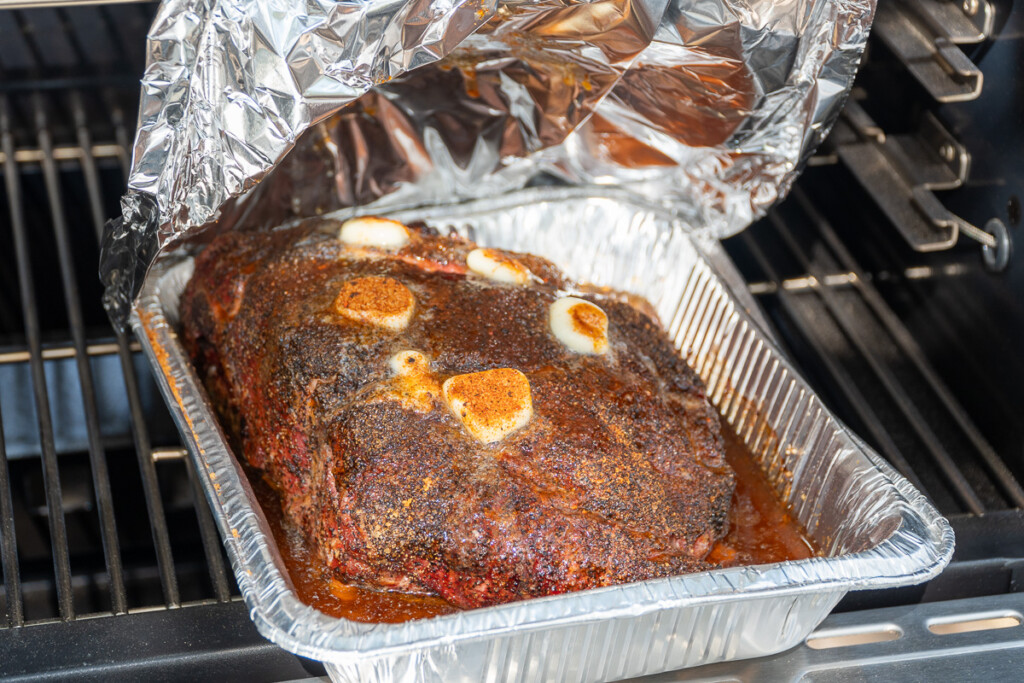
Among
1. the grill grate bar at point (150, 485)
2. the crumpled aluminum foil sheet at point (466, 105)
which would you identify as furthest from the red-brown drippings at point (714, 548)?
the crumpled aluminum foil sheet at point (466, 105)

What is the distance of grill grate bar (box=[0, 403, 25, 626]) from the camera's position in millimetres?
1299

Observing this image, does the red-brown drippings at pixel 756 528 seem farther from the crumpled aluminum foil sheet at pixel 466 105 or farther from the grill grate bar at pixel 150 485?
the grill grate bar at pixel 150 485

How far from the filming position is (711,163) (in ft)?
6.45

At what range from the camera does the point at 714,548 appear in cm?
149

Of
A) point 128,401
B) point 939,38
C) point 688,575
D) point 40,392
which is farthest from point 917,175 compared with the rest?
point 40,392

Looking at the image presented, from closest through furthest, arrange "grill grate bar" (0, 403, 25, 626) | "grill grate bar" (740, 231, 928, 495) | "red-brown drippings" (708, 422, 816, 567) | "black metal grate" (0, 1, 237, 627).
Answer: "grill grate bar" (0, 403, 25, 626) < "red-brown drippings" (708, 422, 816, 567) < "grill grate bar" (740, 231, 928, 495) < "black metal grate" (0, 1, 237, 627)

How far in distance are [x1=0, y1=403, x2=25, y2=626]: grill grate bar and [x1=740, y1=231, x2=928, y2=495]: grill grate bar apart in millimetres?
1330

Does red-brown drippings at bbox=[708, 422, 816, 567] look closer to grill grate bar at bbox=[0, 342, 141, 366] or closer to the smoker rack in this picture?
the smoker rack

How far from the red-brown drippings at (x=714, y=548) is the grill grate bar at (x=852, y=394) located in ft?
0.69

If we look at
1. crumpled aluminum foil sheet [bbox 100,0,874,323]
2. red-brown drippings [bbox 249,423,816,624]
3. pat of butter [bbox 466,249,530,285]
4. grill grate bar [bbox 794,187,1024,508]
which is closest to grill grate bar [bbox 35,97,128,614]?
crumpled aluminum foil sheet [bbox 100,0,874,323]

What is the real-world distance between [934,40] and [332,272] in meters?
1.12

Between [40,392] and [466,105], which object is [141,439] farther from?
[466,105]

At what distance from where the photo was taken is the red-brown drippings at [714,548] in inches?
53.8

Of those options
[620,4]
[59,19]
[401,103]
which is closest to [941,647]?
[620,4]
